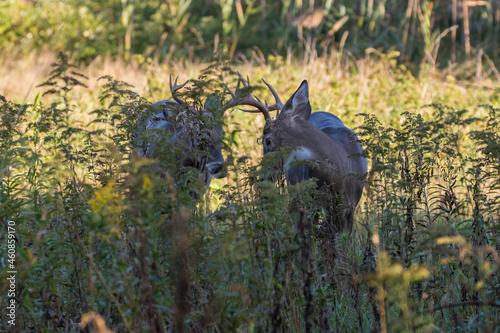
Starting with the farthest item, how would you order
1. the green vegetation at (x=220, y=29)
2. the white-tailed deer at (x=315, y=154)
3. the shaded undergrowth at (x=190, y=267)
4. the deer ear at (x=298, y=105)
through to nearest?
the green vegetation at (x=220, y=29) < the deer ear at (x=298, y=105) < the white-tailed deer at (x=315, y=154) < the shaded undergrowth at (x=190, y=267)

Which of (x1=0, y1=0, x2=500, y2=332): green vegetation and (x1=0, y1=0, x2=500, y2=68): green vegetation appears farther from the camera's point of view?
(x1=0, y1=0, x2=500, y2=68): green vegetation

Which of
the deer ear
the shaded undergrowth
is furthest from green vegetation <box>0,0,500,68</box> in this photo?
the shaded undergrowth

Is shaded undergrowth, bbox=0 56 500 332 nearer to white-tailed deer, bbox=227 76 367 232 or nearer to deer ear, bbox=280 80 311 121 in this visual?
white-tailed deer, bbox=227 76 367 232

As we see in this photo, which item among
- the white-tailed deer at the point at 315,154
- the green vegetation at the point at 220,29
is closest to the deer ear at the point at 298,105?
the white-tailed deer at the point at 315,154

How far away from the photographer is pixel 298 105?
19.0ft

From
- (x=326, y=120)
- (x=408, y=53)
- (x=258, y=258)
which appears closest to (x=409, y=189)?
(x=258, y=258)

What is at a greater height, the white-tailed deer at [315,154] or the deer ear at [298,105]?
the deer ear at [298,105]

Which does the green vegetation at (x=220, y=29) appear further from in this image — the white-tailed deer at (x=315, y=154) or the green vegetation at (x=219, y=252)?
the green vegetation at (x=219, y=252)

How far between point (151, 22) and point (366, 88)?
10.3 metres

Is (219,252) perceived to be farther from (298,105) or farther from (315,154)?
A: (298,105)

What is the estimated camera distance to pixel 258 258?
122 inches

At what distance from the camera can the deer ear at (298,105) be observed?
18.7 ft

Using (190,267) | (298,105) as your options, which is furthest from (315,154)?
(190,267)

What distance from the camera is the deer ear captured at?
18.7ft
